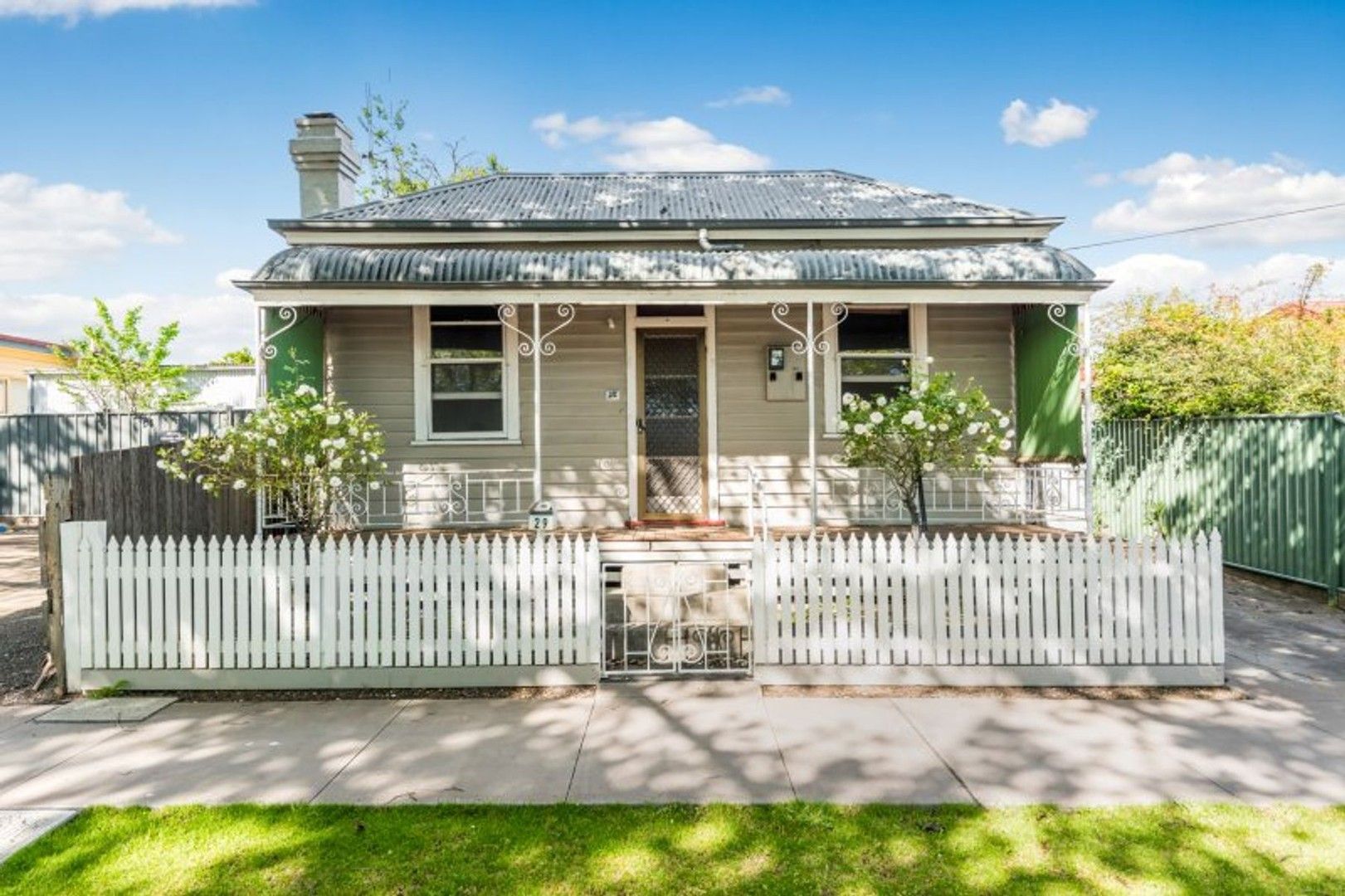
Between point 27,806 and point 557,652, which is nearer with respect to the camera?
point 27,806

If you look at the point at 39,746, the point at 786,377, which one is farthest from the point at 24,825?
the point at 786,377

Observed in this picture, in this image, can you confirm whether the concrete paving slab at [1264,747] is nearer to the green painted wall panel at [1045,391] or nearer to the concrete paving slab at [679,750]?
the concrete paving slab at [679,750]

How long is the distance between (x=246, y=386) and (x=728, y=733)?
21.0 m

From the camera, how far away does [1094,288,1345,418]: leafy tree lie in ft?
33.8

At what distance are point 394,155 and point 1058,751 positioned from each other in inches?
1226

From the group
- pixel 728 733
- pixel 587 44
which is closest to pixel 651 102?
pixel 587 44

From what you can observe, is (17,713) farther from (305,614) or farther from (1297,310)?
(1297,310)

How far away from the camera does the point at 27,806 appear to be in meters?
3.99

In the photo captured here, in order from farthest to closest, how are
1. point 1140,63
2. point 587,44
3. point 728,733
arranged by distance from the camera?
point 587,44 < point 1140,63 < point 728,733

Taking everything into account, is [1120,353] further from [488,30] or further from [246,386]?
[246,386]


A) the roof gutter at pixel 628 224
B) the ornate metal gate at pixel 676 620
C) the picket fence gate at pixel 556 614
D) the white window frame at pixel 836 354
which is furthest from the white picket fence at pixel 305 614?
the roof gutter at pixel 628 224

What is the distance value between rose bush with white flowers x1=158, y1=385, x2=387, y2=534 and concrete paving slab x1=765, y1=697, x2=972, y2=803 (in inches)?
184

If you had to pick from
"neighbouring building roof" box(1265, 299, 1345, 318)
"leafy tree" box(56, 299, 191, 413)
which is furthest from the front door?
"neighbouring building roof" box(1265, 299, 1345, 318)

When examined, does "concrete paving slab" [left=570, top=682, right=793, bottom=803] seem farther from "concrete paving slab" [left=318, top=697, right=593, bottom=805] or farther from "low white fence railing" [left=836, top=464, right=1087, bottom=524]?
"low white fence railing" [left=836, top=464, right=1087, bottom=524]
